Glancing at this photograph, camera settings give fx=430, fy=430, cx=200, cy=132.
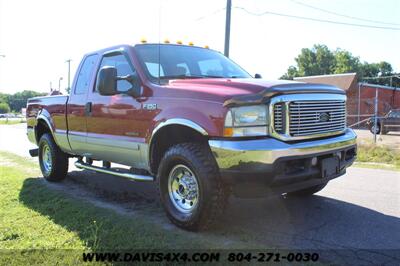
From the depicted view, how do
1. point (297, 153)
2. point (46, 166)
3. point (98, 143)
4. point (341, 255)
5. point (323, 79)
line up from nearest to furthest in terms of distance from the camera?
point (341, 255) → point (297, 153) → point (98, 143) → point (46, 166) → point (323, 79)

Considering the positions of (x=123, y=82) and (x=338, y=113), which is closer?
(x=338, y=113)

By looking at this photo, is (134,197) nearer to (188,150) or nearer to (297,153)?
(188,150)

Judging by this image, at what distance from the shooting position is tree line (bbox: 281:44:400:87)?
74.1 meters

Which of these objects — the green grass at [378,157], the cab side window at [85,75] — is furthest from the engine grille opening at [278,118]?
the green grass at [378,157]

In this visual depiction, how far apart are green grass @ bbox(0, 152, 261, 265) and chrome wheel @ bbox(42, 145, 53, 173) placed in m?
1.49

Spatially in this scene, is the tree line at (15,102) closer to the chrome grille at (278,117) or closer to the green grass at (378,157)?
the green grass at (378,157)

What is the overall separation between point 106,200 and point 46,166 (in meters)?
2.33

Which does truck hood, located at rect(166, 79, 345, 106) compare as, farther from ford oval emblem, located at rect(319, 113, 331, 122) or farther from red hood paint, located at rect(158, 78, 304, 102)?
ford oval emblem, located at rect(319, 113, 331, 122)

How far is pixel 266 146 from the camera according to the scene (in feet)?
12.7

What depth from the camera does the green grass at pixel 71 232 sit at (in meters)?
3.89

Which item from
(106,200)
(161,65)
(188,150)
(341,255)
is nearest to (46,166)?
(106,200)

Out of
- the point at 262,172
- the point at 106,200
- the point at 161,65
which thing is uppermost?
the point at 161,65

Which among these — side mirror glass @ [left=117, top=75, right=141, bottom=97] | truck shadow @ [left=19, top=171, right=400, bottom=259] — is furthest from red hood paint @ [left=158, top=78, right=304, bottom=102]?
truck shadow @ [left=19, top=171, right=400, bottom=259]

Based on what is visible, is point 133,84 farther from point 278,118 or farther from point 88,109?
point 278,118
